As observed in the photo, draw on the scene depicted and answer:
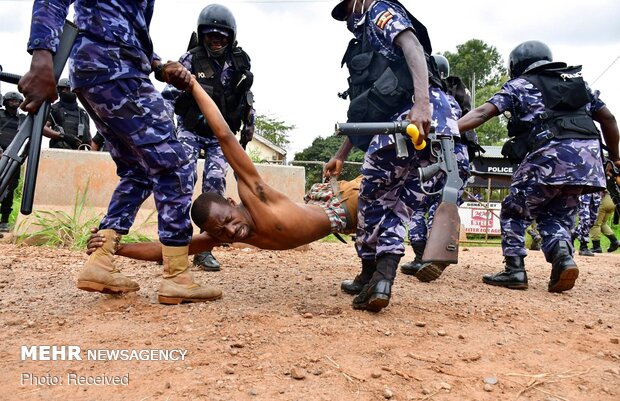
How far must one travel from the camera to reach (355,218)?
335cm

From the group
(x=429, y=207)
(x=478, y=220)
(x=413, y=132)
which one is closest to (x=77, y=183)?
(x=429, y=207)

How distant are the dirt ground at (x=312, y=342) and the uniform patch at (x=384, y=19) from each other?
156cm

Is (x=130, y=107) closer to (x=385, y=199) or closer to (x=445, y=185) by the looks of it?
(x=385, y=199)

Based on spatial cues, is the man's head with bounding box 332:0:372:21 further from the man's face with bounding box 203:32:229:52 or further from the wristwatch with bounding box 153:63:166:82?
the man's face with bounding box 203:32:229:52

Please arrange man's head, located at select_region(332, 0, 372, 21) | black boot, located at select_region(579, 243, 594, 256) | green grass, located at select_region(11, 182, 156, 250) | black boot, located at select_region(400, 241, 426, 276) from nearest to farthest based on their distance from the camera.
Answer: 1. man's head, located at select_region(332, 0, 372, 21)
2. black boot, located at select_region(400, 241, 426, 276)
3. green grass, located at select_region(11, 182, 156, 250)
4. black boot, located at select_region(579, 243, 594, 256)

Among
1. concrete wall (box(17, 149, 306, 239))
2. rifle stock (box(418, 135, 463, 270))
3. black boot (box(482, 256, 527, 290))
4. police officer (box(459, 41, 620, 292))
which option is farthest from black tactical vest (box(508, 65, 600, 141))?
concrete wall (box(17, 149, 306, 239))

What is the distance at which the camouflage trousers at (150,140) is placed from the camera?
2.68 m

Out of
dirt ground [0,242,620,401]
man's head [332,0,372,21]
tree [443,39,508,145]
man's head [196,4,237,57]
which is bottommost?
dirt ground [0,242,620,401]

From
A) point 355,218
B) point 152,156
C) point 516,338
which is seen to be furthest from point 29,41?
point 516,338

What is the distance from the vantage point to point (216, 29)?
404 centimetres

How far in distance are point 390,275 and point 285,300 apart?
67cm

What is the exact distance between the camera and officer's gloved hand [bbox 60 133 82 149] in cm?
728

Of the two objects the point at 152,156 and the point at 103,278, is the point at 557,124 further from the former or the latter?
the point at 103,278

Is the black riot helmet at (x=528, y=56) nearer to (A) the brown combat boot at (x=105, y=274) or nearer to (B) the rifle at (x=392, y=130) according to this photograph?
(B) the rifle at (x=392, y=130)
